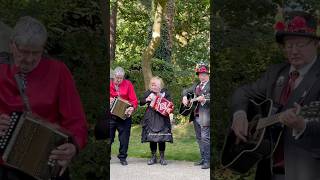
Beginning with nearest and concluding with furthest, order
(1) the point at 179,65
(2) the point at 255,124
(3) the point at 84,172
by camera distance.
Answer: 1. (2) the point at 255,124
2. (3) the point at 84,172
3. (1) the point at 179,65

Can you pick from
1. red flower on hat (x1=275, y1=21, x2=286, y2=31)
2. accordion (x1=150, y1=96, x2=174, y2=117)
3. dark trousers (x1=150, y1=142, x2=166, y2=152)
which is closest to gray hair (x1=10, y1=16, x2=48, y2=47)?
red flower on hat (x1=275, y1=21, x2=286, y2=31)

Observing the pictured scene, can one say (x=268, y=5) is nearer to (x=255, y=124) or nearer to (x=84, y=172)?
(x=255, y=124)

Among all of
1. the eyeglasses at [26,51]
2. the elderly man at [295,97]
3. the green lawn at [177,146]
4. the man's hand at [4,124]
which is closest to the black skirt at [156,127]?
the green lawn at [177,146]

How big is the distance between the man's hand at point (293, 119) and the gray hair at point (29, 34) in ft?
5.74

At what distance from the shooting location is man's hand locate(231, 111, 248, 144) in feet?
16.0

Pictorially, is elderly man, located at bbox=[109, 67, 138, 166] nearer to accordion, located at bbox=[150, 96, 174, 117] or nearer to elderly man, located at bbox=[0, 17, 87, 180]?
accordion, located at bbox=[150, 96, 174, 117]

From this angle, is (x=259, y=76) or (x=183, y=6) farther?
(x=183, y=6)

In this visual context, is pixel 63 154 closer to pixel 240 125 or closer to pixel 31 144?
pixel 31 144

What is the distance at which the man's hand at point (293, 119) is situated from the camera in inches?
177

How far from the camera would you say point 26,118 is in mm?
4117

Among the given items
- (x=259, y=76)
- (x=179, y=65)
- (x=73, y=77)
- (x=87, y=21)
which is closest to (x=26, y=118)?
(x=73, y=77)

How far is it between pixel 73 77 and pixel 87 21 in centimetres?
49

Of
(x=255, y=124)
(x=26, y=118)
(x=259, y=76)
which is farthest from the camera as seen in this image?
(x=259, y=76)

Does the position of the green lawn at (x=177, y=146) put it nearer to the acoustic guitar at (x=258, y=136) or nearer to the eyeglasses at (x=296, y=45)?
the acoustic guitar at (x=258, y=136)
